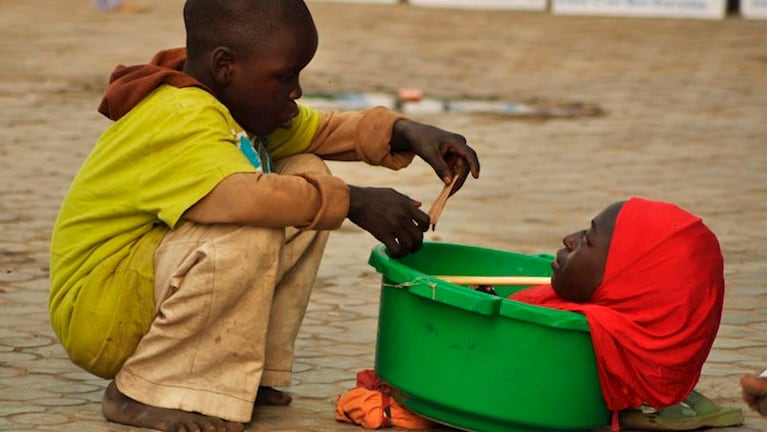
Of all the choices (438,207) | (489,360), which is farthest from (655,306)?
(438,207)

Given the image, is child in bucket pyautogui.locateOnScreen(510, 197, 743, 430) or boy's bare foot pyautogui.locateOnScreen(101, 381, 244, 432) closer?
child in bucket pyautogui.locateOnScreen(510, 197, 743, 430)

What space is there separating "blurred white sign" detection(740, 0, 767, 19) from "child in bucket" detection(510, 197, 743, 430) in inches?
559

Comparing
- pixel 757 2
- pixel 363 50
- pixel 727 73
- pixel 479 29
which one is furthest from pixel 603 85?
pixel 757 2

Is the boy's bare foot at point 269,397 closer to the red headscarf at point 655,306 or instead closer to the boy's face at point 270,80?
the boy's face at point 270,80

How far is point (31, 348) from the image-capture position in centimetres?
436

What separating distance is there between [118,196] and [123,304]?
0.85ft

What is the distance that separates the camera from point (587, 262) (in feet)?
11.5

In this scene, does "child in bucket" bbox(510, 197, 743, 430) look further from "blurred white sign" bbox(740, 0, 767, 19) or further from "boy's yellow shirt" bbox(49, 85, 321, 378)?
"blurred white sign" bbox(740, 0, 767, 19)

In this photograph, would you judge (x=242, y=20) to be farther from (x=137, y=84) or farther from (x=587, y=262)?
(x=587, y=262)

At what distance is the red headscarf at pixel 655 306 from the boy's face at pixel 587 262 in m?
0.02

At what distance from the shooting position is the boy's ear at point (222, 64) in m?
3.58

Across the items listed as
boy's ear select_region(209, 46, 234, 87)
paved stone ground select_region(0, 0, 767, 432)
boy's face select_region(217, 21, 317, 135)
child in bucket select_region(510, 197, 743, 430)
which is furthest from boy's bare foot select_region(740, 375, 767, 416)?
boy's ear select_region(209, 46, 234, 87)

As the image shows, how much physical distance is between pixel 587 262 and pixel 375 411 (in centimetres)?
65

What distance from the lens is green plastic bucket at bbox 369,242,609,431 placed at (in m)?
3.38
